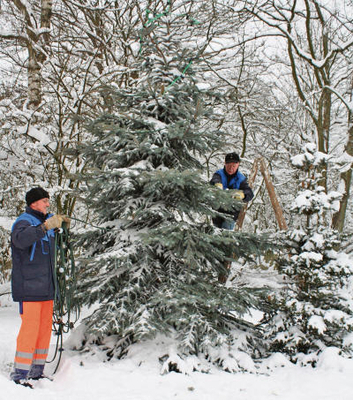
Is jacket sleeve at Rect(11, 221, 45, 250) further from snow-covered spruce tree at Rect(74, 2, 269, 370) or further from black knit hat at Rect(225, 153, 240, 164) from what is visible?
black knit hat at Rect(225, 153, 240, 164)

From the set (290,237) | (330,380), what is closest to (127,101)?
(290,237)

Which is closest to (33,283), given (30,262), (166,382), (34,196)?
(30,262)

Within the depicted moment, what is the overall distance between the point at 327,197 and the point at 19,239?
3.13m

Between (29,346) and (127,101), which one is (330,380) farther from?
(127,101)

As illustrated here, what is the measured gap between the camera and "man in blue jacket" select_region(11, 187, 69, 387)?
3.03 m

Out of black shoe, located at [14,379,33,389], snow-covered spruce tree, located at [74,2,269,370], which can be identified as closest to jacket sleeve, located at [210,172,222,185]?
snow-covered spruce tree, located at [74,2,269,370]

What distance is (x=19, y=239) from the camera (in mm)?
3041

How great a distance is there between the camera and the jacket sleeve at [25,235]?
3.03 metres

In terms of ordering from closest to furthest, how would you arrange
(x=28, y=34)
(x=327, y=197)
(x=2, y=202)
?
(x=327, y=197), (x=28, y=34), (x=2, y=202)

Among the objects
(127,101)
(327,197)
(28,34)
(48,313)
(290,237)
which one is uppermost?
(28,34)

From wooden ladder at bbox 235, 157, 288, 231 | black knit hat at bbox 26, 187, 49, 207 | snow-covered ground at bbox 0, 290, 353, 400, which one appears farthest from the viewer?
wooden ladder at bbox 235, 157, 288, 231

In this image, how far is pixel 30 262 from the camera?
316 centimetres

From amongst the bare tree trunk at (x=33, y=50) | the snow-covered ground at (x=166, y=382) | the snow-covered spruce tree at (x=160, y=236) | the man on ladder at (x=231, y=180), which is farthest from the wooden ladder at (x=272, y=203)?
the bare tree trunk at (x=33, y=50)

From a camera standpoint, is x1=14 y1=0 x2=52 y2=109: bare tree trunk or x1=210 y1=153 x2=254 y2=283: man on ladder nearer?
x1=210 y1=153 x2=254 y2=283: man on ladder
